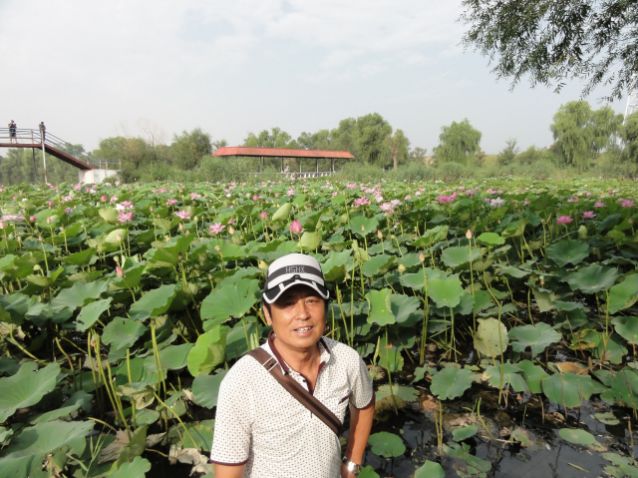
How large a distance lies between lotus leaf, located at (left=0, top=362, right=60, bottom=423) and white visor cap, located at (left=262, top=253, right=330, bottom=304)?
87cm

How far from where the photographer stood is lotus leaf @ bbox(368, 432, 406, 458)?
1.53 meters

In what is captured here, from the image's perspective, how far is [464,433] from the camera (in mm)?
1577

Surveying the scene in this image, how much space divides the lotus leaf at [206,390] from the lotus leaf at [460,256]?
154 cm

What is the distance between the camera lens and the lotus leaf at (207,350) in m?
1.49

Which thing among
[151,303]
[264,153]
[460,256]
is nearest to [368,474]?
[151,303]

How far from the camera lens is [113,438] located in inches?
60.7

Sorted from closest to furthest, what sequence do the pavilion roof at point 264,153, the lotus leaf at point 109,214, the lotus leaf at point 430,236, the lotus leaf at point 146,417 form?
the lotus leaf at point 146,417 < the lotus leaf at point 430,236 < the lotus leaf at point 109,214 < the pavilion roof at point 264,153

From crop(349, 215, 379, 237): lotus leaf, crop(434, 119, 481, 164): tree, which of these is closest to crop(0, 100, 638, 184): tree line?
crop(434, 119, 481, 164): tree

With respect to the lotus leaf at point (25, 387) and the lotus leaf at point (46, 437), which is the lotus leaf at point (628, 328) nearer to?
the lotus leaf at point (46, 437)

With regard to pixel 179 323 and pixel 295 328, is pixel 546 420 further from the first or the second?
pixel 179 323

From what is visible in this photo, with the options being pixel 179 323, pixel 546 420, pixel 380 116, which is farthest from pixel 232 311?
pixel 380 116

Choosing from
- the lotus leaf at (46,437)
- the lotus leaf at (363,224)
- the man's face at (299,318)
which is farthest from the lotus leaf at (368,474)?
the lotus leaf at (363,224)

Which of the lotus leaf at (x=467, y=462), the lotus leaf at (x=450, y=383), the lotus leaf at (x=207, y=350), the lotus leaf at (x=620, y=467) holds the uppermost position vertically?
the lotus leaf at (x=207, y=350)

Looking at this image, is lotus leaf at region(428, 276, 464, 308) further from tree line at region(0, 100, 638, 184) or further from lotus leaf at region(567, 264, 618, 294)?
tree line at region(0, 100, 638, 184)
